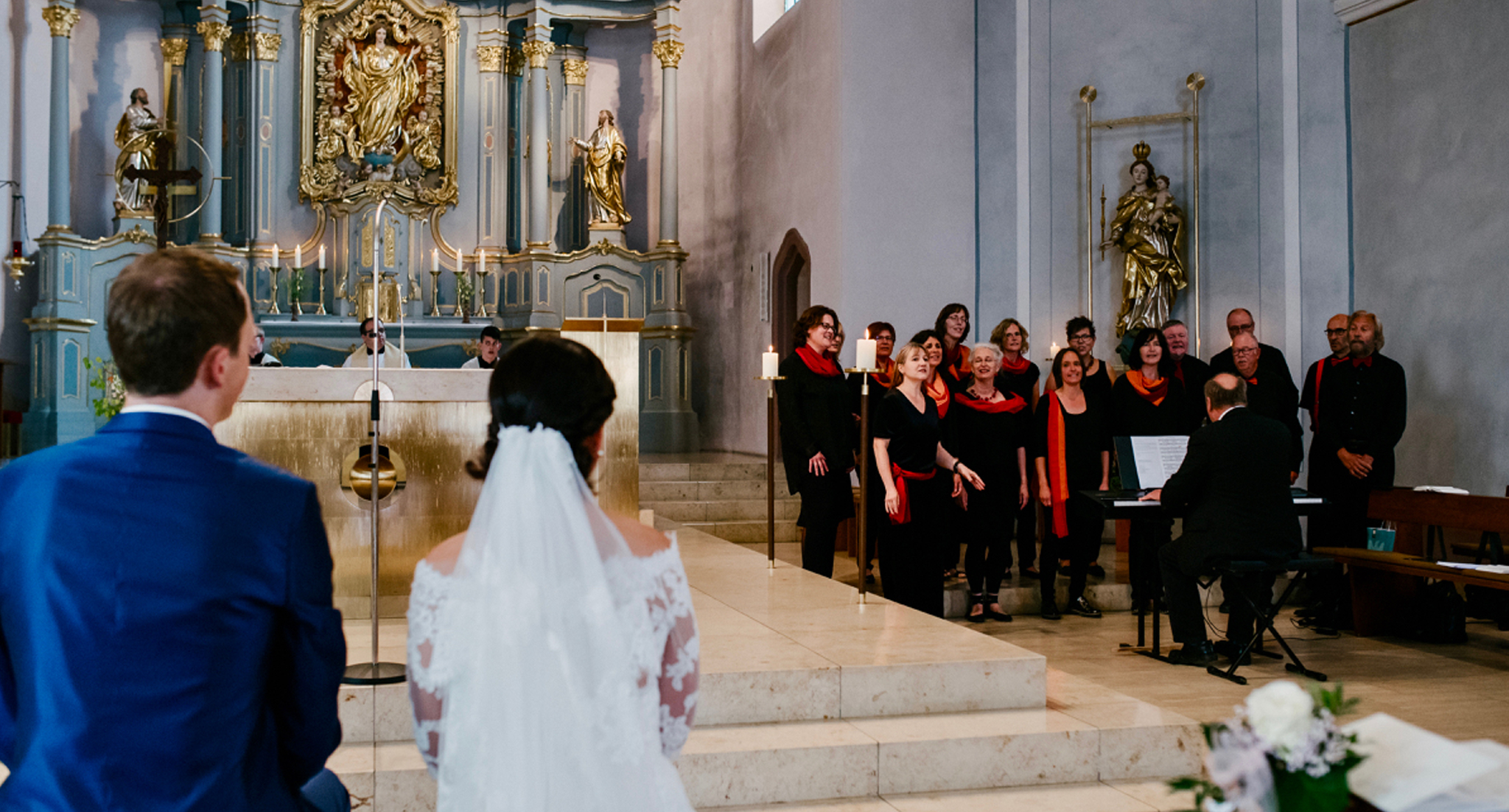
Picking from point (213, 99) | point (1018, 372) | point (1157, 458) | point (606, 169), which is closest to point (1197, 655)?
point (1157, 458)

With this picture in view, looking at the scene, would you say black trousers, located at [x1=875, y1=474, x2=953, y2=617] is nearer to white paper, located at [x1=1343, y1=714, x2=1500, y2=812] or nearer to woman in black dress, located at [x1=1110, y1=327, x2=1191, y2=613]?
woman in black dress, located at [x1=1110, y1=327, x2=1191, y2=613]

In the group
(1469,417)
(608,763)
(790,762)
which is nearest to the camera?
(608,763)

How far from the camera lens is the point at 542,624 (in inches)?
70.7

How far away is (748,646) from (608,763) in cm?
243

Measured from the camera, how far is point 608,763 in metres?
1.83

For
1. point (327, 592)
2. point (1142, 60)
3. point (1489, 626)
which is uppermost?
point (1142, 60)

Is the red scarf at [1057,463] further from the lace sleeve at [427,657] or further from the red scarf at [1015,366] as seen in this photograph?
the lace sleeve at [427,657]

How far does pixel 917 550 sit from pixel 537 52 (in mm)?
8017

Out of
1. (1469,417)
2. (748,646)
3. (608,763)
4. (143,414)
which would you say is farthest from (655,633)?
(1469,417)

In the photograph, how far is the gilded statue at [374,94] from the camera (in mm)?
11562

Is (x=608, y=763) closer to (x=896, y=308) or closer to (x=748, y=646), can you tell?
(x=748, y=646)

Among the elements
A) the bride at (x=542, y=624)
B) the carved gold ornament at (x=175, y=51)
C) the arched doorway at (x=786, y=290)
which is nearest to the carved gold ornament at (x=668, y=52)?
the arched doorway at (x=786, y=290)

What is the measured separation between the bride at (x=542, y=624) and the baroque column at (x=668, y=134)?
1020cm

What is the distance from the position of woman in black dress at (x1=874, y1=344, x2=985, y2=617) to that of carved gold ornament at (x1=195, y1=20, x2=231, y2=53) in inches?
332
